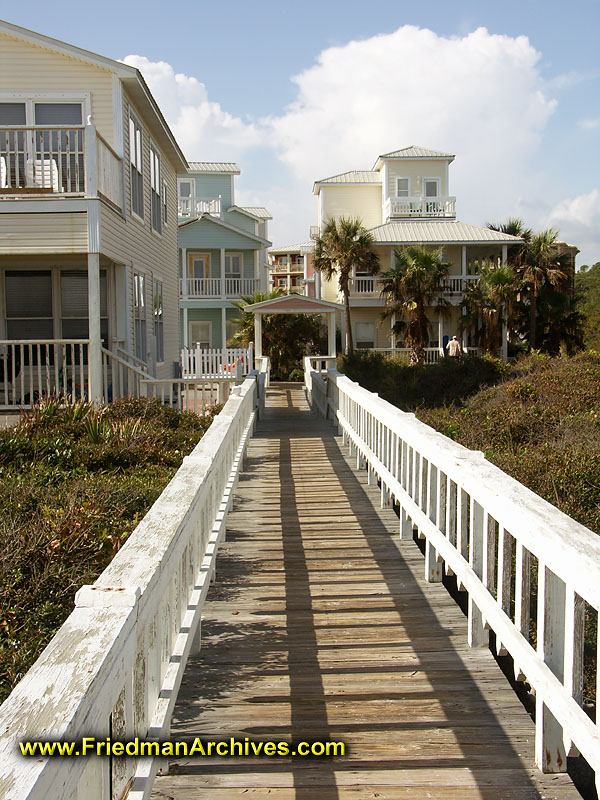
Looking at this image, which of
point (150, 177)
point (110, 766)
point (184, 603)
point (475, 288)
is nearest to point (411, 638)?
point (184, 603)

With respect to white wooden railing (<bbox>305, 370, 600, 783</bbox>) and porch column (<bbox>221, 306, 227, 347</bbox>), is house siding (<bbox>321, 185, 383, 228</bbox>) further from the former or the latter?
white wooden railing (<bbox>305, 370, 600, 783</bbox>)

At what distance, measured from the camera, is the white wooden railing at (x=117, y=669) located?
172 cm

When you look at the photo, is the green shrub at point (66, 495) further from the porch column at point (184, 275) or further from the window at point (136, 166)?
the porch column at point (184, 275)

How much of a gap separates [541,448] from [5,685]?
8599mm

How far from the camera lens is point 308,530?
7199mm

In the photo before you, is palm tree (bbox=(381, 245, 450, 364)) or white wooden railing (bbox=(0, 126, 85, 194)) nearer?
white wooden railing (bbox=(0, 126, 85, 194))

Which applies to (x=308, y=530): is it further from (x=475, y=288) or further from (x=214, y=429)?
(x=475, y=288)

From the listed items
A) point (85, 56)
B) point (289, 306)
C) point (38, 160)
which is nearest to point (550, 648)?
point (38, 160)

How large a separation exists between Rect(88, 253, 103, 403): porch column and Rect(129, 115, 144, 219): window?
4.36m

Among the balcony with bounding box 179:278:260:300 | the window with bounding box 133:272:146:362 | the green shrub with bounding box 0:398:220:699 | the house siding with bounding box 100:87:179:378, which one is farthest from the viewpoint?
the balcony with bounding box 179:278:260:300

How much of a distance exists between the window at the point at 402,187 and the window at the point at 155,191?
2736 centimetres

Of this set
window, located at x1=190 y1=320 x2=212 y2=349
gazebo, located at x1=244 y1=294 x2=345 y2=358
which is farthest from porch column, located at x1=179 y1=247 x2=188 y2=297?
gazebo, located at x1=244 y1=294 x2=345 y2=358

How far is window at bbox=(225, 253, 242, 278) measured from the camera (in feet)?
142

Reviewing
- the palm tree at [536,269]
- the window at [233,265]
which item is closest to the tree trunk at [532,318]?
the palm tree at [536,269]
